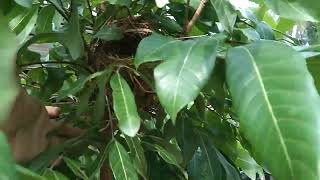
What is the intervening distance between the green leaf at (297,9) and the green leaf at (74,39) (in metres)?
0.27

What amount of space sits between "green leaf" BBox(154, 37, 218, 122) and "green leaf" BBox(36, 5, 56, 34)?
16.0 inches

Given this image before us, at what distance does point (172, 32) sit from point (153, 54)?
0.84 feet

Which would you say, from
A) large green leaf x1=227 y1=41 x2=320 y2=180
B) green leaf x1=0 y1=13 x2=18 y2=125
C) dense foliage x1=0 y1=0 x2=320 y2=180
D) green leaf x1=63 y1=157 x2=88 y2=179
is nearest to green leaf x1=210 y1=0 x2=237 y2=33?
dense foliage x1=0 y1=0 x2=320 y2=180

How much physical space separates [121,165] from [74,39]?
7.4 inches

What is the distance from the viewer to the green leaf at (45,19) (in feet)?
2.71

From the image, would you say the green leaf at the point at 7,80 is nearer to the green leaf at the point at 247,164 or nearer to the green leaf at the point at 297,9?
the green leaf at the point at 297,9

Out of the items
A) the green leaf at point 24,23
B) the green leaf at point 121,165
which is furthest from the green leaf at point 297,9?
the green leaf at point 24,23

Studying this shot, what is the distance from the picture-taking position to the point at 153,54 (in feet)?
1.62

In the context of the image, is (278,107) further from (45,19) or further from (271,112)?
(45,19)

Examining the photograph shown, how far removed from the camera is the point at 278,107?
39cm

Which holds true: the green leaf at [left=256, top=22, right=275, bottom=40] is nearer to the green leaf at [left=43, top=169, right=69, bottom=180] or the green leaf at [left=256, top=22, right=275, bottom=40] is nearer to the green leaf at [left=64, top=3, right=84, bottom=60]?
the green leaf at [left=64, top=3, right=84, bottom=60]

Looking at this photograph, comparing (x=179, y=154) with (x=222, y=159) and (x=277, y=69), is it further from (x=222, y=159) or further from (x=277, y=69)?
(x=277, y=69)

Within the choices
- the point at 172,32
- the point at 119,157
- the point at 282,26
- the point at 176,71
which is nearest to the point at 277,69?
the point at 176,71

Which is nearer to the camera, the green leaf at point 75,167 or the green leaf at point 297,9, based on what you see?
the green leaf at point 297,9
